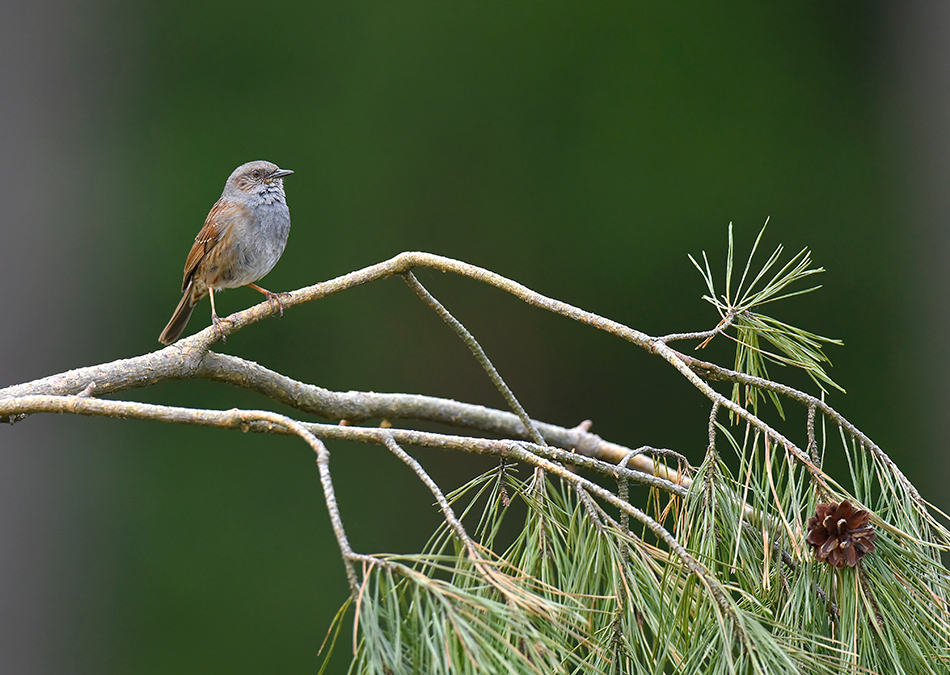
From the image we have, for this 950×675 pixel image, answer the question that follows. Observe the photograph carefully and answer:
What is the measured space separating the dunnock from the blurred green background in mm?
1065

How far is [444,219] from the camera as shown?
3.31 metres

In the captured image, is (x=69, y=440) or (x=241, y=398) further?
(x=241, y=398)

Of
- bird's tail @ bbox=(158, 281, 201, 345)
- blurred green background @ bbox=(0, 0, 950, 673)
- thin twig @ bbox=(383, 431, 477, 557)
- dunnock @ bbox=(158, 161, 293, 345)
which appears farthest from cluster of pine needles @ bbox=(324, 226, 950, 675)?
blurred green background @ bbox=(0, 0, 950, 673)

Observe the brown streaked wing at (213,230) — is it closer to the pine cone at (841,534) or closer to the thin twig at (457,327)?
the thin twig at (457,327)

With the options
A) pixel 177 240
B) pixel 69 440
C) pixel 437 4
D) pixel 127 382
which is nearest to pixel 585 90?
pixel 437 4

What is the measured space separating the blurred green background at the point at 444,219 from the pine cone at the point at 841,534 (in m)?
2.49

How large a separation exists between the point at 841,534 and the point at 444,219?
2701 mm

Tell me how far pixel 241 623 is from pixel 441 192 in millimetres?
1852

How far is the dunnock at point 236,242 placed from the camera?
1.88 m

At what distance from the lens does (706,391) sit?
0.79 metres

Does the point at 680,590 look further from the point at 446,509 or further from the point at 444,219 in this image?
the point at 444,219

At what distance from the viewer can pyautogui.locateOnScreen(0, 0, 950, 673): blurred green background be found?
3.11m

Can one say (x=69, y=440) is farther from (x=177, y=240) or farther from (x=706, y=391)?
(x=706, y=391)

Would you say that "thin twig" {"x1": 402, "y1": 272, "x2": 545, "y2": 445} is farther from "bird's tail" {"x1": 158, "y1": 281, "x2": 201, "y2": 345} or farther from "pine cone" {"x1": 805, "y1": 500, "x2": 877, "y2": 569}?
"bird's tail" {"x1": 158, "y1": 281, "x2": 201, "y2": 345}
